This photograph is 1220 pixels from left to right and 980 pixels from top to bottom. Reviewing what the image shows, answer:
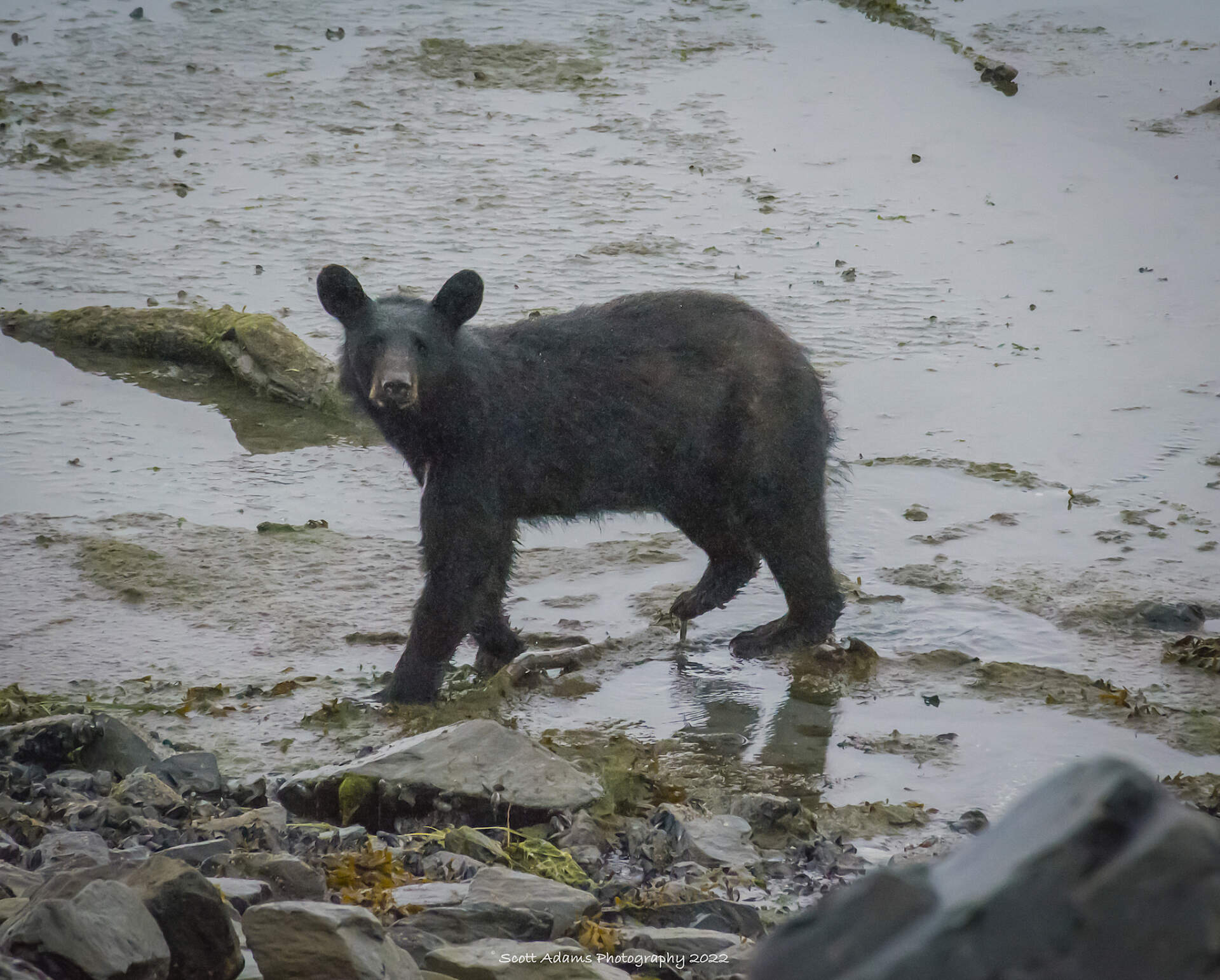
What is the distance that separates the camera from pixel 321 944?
2.66 metres

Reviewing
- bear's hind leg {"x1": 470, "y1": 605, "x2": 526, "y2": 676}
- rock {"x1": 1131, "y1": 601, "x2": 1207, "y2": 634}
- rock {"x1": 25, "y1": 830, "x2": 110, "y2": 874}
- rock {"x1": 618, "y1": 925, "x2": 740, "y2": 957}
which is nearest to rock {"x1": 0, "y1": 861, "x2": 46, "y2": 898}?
rock {"x1": 25, "y1": 830, "x2": 110, "y2": 874}

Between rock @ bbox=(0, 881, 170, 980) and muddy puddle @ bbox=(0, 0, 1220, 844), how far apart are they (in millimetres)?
2233

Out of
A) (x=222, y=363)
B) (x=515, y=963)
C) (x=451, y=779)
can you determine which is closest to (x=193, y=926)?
(x=515, y=963)

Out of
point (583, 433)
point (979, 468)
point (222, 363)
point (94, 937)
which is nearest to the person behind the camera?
point (94, 937)

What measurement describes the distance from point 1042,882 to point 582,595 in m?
5.28

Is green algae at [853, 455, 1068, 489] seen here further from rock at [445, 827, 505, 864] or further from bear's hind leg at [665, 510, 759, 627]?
rock at [445, 827, 505, 864]

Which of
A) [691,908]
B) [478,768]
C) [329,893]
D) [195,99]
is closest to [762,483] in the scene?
[478,768]

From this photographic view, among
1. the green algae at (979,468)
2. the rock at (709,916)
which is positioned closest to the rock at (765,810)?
the rock at (709,916)

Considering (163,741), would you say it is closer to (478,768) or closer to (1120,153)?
(478,768)

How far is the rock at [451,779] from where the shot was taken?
13.6ft

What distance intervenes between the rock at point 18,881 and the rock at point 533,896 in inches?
42.1

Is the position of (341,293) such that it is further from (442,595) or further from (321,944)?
(321,944)

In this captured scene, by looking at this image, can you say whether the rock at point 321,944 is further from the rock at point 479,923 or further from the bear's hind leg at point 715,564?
the bear's hind leg at point 715,564

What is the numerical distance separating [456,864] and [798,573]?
2517mm
